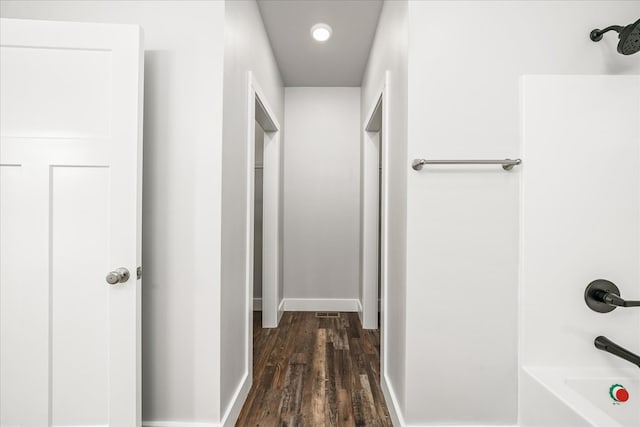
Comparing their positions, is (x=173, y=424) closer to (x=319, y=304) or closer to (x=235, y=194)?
(x=235, y=194)

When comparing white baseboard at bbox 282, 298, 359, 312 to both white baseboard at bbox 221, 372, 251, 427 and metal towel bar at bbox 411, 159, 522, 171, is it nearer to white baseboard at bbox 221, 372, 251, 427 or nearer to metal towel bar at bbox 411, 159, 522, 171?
white baseboard at bbox 221, 372, 251, 427

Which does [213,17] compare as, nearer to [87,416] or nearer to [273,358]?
[87,416]

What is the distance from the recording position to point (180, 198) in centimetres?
149

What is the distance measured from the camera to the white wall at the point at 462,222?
4.71 ft

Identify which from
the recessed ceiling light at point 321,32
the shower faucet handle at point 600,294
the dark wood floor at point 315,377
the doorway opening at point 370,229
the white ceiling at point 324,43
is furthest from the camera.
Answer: the doorway opening at point 370,229

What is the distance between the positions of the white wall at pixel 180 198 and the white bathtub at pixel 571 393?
133cm

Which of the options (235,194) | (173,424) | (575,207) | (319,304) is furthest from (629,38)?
(319,304)

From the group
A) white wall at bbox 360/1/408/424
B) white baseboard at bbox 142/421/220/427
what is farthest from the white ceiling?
white baseboard at bbox 142/421/220/427

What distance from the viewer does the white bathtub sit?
3.95 ft

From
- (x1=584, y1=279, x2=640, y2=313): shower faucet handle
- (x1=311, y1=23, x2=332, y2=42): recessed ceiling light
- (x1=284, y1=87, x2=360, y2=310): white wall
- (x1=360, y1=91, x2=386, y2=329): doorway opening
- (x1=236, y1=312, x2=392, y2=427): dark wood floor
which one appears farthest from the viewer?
(x1=284, y1=87, x2=360, y2=310): white wall

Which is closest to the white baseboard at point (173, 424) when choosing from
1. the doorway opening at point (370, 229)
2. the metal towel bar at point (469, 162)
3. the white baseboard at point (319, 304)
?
the metal towel bar at point (469, 162)

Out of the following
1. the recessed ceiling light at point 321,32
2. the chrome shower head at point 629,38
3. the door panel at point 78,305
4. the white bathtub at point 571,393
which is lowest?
the white bathtub at point 571,393

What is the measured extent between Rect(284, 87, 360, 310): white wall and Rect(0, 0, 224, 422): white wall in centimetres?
211

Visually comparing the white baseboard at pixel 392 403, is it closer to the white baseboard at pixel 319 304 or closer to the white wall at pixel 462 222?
the white wall at pixel 462 222
